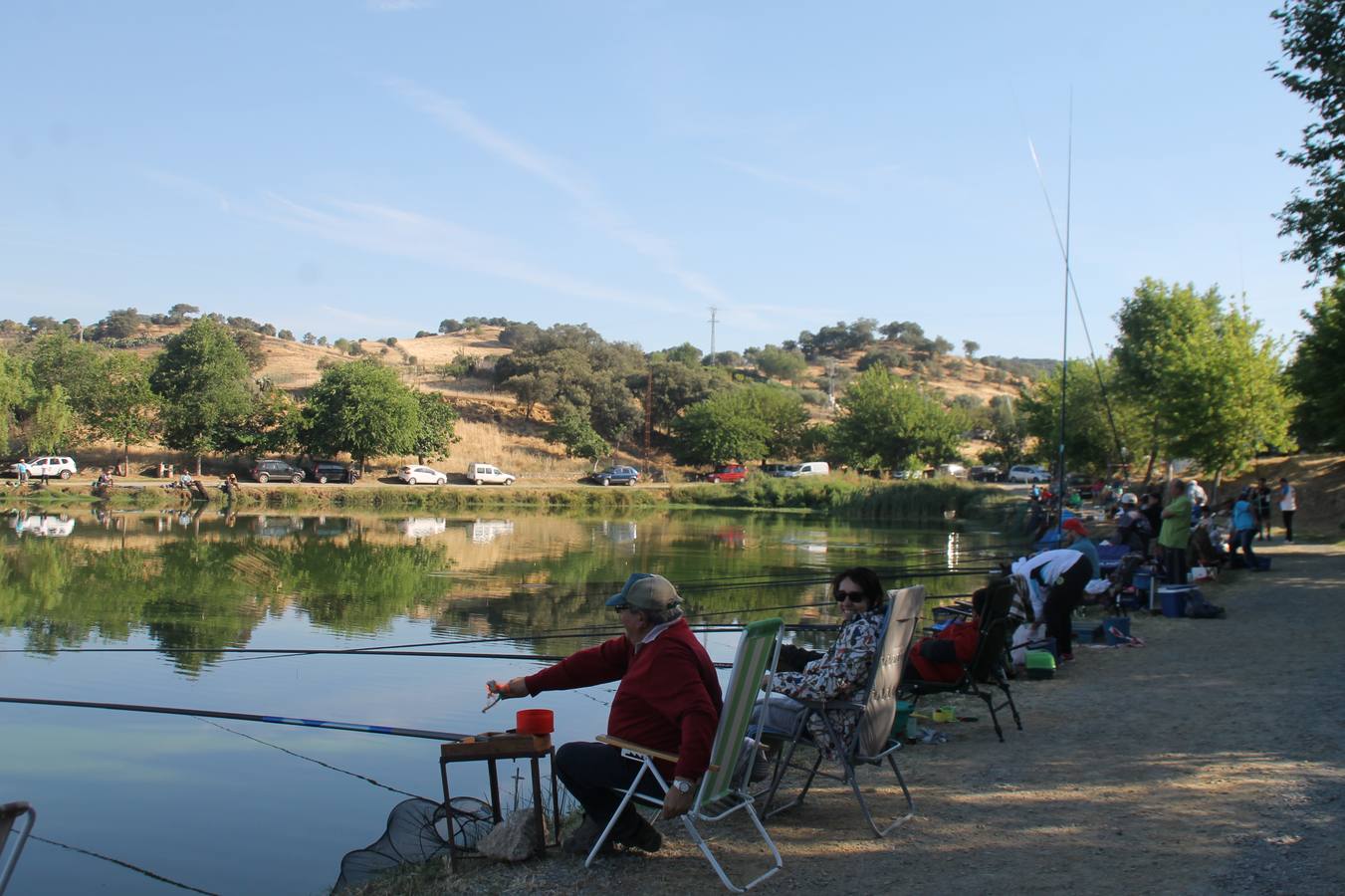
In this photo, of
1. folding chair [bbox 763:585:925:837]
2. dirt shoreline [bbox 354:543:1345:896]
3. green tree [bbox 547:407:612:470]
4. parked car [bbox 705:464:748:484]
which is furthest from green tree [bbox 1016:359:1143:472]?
folding chair [bbox 763:585:925:837]

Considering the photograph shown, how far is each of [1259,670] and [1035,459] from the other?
189ft

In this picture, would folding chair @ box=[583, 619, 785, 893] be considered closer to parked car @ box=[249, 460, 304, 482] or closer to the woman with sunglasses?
the woman with sunglasses

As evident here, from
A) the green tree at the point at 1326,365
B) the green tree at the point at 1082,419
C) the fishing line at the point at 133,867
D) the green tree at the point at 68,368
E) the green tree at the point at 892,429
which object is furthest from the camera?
the green tree at the point at 892,429

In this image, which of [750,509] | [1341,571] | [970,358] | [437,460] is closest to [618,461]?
[437,460]

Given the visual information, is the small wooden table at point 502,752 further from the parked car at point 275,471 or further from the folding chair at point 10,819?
the parked car at point 275,471

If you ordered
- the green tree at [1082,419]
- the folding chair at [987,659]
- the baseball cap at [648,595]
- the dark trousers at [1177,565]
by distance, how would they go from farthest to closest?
1. the green tree at [1082,419]
2. the dark trousers at [1177,565]
3. the folding chair at [987,659]
4. the baseball cap at [648,595]

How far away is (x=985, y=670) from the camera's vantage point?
6762 millimetres

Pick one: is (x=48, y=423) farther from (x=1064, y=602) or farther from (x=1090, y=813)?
(x=1090, y=813)

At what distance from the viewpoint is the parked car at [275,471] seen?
50.5 m

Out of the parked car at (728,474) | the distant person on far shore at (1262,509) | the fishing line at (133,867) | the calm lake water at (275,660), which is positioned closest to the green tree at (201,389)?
the calm lake water at (275,660)

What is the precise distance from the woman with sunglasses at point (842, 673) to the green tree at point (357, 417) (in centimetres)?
5060

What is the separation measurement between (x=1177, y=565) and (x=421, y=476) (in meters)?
44.8

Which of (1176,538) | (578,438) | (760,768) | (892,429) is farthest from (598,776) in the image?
(578,438)

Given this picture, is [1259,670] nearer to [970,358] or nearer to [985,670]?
[985,670]
